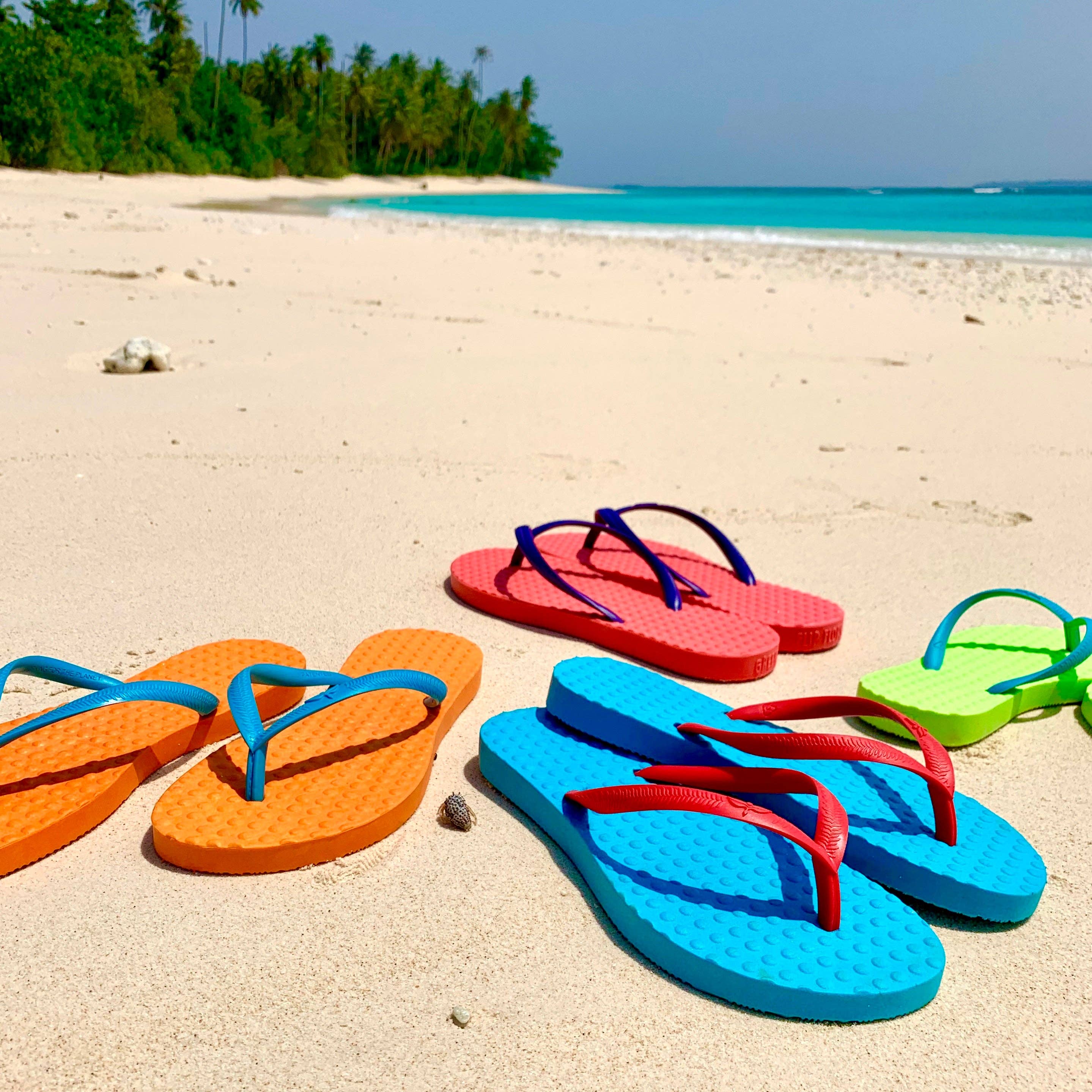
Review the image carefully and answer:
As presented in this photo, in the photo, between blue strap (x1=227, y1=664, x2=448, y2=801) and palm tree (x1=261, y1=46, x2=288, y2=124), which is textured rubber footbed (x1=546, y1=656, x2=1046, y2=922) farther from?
palm tree (x1=261, y1=46, x2=288, y2=124)

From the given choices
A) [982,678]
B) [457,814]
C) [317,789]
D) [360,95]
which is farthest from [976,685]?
[360,95]

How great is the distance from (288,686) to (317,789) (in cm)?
21

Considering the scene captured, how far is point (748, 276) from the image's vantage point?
9.53 m

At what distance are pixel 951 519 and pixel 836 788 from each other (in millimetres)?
1864

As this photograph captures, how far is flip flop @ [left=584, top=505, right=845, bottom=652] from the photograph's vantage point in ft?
7.43

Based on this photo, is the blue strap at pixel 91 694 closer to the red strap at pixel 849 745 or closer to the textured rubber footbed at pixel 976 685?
the red strap at pixel 849 745

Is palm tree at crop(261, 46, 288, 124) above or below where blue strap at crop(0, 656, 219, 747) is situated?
above

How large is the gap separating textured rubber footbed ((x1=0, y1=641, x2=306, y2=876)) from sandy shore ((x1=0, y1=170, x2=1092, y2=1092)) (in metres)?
0.04

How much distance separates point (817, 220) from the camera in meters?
25.0

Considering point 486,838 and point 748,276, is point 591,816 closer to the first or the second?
point 486,838

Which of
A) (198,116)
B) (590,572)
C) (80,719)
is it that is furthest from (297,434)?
(198,116)

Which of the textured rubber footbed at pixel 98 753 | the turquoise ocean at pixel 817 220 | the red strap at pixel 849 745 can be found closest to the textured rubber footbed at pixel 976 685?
the red strap at pixel 849 745

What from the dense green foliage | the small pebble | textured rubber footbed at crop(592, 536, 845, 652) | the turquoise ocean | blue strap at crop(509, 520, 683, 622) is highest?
the dense green foliage

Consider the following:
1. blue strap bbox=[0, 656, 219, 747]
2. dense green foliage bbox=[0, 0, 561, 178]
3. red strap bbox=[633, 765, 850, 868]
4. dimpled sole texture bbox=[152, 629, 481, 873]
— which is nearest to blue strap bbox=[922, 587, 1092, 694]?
red strap bbox=[633, 765, 850, 868]
